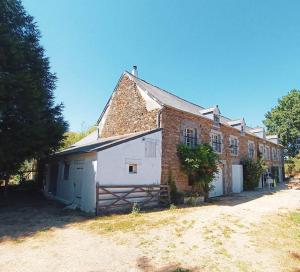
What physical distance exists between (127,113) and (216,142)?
7.74m

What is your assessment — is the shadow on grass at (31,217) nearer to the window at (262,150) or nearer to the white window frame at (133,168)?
the white window frame at (133,168)

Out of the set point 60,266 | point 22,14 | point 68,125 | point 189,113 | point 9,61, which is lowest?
point 60,266

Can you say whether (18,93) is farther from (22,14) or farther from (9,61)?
(22,14)

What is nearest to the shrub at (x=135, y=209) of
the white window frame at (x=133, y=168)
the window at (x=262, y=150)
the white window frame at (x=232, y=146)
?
the white window frame at (x=133, y=168)

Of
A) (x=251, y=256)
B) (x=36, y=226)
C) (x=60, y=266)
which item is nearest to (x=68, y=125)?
(x=36, y=226)

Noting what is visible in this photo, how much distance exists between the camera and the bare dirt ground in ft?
19.6

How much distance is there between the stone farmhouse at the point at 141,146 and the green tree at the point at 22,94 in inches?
86.8

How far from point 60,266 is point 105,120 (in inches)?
620

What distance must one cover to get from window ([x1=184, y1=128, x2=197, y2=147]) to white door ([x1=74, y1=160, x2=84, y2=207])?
7195 millimetres

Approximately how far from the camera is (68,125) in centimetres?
1644

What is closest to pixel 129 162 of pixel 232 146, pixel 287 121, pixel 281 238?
pixel 281 238

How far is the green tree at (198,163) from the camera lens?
15766 millimetres

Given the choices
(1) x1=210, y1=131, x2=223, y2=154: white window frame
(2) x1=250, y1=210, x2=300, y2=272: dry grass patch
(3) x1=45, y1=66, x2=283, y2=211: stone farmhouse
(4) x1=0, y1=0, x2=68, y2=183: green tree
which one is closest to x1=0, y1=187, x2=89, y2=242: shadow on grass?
(3) x1=45, y1=66, x2=283, y2=211: stone farmhouse

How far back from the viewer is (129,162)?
13297mm
